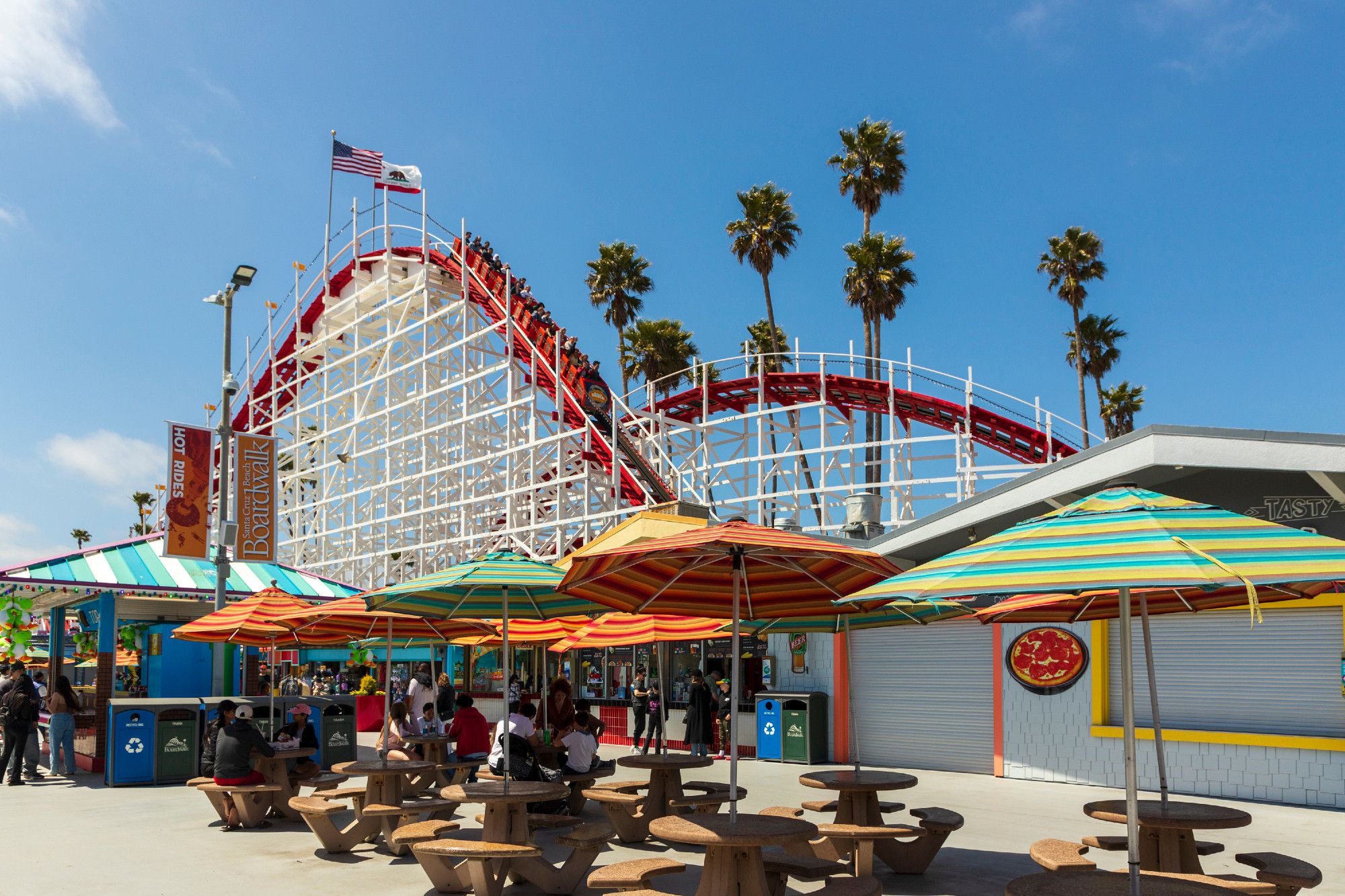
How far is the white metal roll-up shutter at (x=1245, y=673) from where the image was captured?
10820 millimetres

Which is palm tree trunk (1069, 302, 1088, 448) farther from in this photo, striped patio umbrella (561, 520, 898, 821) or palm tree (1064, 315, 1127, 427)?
striped patio umbrella (561, 520, 898, 821)

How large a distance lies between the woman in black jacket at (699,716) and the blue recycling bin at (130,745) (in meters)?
7.14

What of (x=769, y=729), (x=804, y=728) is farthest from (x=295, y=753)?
(x=769, y=729)

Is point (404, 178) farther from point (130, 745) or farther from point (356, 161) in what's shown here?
point (130, 745)

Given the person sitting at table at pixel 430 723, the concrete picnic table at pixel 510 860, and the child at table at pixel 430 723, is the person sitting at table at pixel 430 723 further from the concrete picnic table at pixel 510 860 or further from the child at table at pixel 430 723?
the concrete picnic table at pixel 510 860

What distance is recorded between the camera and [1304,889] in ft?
22.6

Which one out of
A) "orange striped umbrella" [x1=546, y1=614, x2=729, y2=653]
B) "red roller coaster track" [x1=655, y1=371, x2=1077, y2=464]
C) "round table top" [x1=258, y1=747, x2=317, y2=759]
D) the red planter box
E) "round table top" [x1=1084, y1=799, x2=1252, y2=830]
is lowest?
the red planter box

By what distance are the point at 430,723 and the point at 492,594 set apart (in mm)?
4106

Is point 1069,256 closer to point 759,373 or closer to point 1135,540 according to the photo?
point 759,373

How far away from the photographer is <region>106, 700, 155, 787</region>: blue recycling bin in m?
12.6

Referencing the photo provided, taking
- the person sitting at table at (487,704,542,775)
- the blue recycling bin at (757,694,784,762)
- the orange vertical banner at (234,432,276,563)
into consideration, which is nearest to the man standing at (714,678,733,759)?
the blue recycling bin at (757,694,784,762)

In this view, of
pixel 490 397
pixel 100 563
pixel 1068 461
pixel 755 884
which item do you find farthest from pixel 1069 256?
pixel 755 884

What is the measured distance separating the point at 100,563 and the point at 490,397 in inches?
619

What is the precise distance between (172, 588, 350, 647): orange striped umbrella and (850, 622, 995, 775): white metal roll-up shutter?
708 centimetres
